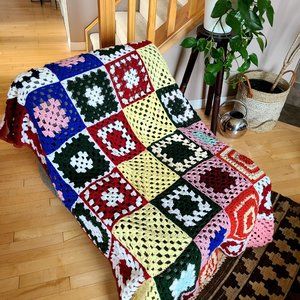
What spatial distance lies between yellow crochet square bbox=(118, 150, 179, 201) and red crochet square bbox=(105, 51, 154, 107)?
0.28 m

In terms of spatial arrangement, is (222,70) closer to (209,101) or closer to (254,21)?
(254,21)

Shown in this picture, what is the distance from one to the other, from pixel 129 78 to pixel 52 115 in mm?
401

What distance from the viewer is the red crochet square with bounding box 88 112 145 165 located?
4.19 feet

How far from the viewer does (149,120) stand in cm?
142

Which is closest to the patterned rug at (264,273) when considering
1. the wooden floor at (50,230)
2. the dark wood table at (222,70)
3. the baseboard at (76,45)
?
the wooden floor at (50,230)

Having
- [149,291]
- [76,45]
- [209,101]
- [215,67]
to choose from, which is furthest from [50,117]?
[76,45]

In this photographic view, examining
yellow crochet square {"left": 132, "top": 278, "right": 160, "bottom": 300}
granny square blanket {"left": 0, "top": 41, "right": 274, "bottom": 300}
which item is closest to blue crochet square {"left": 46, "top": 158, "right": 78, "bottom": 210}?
granny square blanket {"left": 0, "top": 41, "right": 274, "bottom": 300}

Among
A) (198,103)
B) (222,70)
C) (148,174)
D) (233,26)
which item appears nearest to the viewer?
(148,174)

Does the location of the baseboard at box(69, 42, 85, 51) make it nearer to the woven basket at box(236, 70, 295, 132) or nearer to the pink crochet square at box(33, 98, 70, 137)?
the woven basket at box(236, 70, 295, 132)

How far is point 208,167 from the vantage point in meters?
1.28

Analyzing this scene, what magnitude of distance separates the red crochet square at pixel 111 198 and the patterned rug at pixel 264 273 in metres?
0.51

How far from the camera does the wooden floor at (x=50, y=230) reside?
1245 mm

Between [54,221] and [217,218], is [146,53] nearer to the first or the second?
[217,218]

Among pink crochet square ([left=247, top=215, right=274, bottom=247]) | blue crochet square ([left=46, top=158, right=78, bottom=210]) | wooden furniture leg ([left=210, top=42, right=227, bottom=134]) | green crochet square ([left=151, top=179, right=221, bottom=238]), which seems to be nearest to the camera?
green crochet square ([left=151, top=179, right=221, bottom=238])
